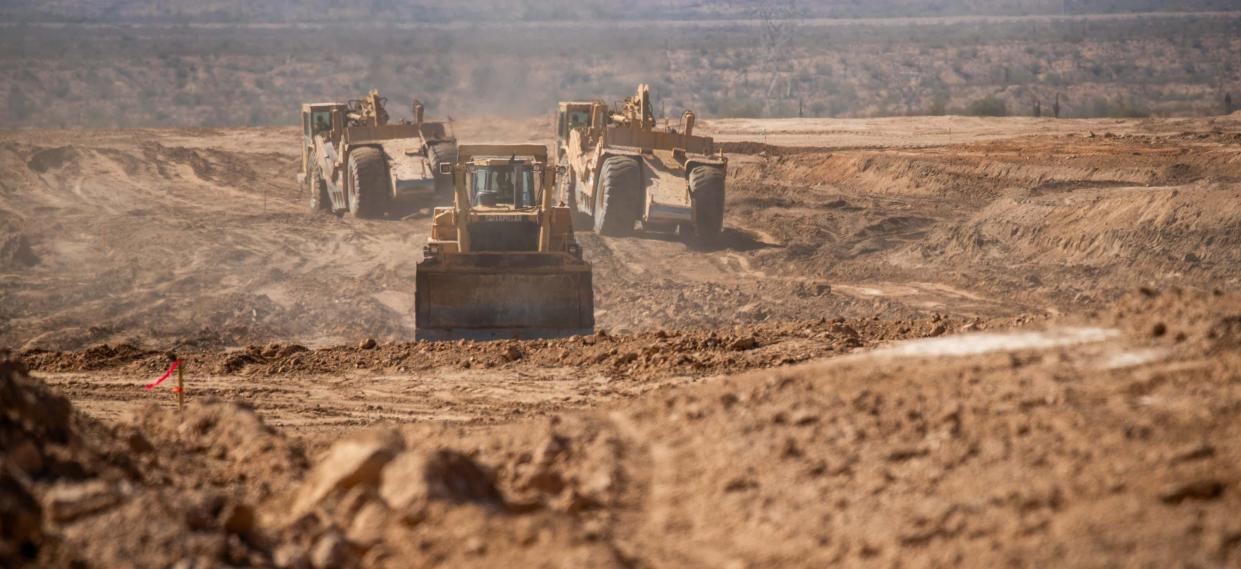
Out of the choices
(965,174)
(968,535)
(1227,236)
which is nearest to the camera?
(968,535)

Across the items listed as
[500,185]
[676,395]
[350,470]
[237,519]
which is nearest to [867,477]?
[676,395]

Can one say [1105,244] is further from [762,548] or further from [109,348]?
[762,548]

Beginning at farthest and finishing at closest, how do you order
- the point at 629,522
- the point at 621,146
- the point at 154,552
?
the point at 621,146 → the point at 629,522 → the point at 154,552

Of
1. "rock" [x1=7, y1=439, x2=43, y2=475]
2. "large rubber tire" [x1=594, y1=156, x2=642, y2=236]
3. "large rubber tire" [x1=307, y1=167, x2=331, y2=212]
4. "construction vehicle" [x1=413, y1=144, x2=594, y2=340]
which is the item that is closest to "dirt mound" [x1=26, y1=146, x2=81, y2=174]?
"large rubber tire" [x1=307, y1=167, x2=331, y2=212]

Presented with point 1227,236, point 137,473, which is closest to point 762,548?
point 137,473

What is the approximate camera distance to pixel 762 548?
6.00 meters

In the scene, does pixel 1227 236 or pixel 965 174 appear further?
pixel 965 174

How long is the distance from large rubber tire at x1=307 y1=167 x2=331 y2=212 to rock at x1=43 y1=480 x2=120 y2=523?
23012mm

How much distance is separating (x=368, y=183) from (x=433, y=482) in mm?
20873

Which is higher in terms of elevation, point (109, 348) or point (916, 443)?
point (916, 443)

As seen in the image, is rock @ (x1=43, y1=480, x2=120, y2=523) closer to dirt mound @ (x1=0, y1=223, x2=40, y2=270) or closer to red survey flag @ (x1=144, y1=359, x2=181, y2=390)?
red survey flag @ (x1=144, y1=359, x2=181, y2=390)

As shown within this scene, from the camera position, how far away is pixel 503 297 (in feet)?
52.8

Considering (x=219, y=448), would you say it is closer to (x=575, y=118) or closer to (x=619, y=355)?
(x=619, y=355)

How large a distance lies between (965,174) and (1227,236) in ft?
31.8
